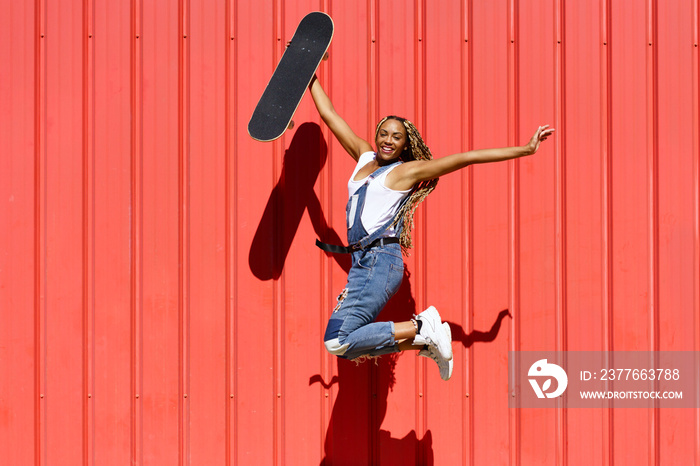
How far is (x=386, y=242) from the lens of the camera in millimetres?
2752

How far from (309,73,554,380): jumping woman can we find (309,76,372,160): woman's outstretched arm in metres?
0.08

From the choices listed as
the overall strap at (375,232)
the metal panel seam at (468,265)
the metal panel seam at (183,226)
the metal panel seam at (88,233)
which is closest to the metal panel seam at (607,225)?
the metal panel seam at (468,265)

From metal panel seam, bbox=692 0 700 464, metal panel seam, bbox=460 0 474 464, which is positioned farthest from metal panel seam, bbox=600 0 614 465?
metal panel seam, bbox=460 0 474 464

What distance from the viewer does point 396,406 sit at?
3.14 metres

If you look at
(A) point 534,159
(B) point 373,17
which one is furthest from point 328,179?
(A) point 534,159

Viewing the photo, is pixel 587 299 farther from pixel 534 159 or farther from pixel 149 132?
pixel 149 132

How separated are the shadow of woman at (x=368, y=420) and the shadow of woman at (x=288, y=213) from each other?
45 cm

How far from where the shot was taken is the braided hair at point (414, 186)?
2807 millimetres

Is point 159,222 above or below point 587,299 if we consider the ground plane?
above

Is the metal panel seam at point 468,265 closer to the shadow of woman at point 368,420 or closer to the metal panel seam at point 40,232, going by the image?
the shadow of woman at point 368,420

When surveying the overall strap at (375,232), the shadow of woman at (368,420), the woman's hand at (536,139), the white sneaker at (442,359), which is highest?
the woman's hand at (536,139)

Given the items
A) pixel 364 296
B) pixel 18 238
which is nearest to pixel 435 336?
pixel 364 296

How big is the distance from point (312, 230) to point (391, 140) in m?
0.70

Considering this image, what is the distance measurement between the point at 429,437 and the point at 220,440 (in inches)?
43.6
